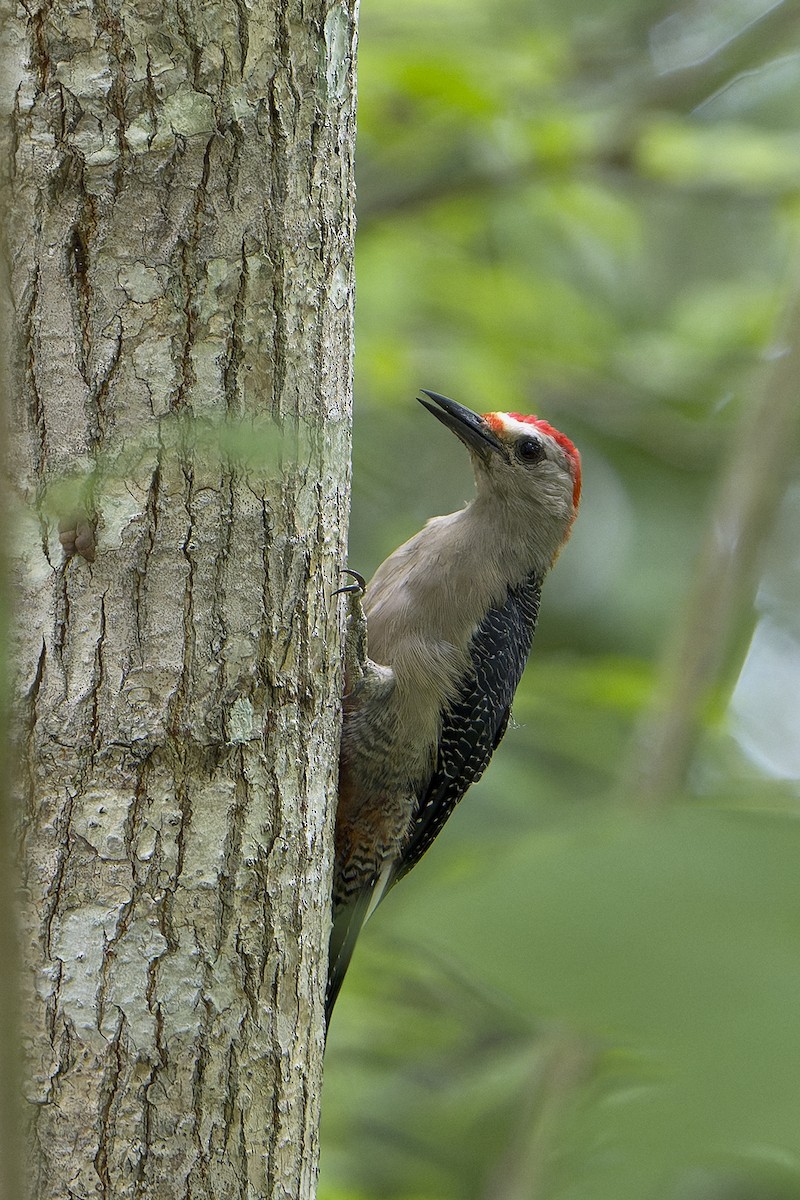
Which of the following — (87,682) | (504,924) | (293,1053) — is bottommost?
(293,1053)

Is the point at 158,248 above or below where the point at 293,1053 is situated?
above

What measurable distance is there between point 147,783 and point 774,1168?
1491mm

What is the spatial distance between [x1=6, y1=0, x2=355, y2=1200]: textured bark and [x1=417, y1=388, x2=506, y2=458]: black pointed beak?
1.75 metres

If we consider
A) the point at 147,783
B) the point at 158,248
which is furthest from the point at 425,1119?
Result: the point at 158,248

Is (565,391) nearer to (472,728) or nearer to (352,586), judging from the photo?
(472,728)

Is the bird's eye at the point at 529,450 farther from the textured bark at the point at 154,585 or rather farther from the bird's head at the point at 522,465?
the textured bark at the point at 154,585

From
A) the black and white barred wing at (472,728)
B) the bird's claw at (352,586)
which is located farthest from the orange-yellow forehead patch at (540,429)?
the bird's claw at (352,586)

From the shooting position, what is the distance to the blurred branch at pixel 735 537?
335cm

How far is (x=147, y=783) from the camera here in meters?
1.92

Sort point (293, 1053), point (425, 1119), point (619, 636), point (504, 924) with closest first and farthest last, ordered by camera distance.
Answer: point (504, 924)
point (293, 1053)
point (425, 1119)
point (619, 636)

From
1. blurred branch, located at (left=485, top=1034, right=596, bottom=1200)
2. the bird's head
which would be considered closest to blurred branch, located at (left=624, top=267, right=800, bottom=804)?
the bird's head

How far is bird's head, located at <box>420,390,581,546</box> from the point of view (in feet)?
12.9

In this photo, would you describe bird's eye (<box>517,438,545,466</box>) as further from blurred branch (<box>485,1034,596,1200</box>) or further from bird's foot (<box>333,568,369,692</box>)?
blurred branch (<box>485,1034,596,1200</box>)

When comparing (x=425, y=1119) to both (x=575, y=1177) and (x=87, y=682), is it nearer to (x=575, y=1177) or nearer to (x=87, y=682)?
(x=87, y=682)
